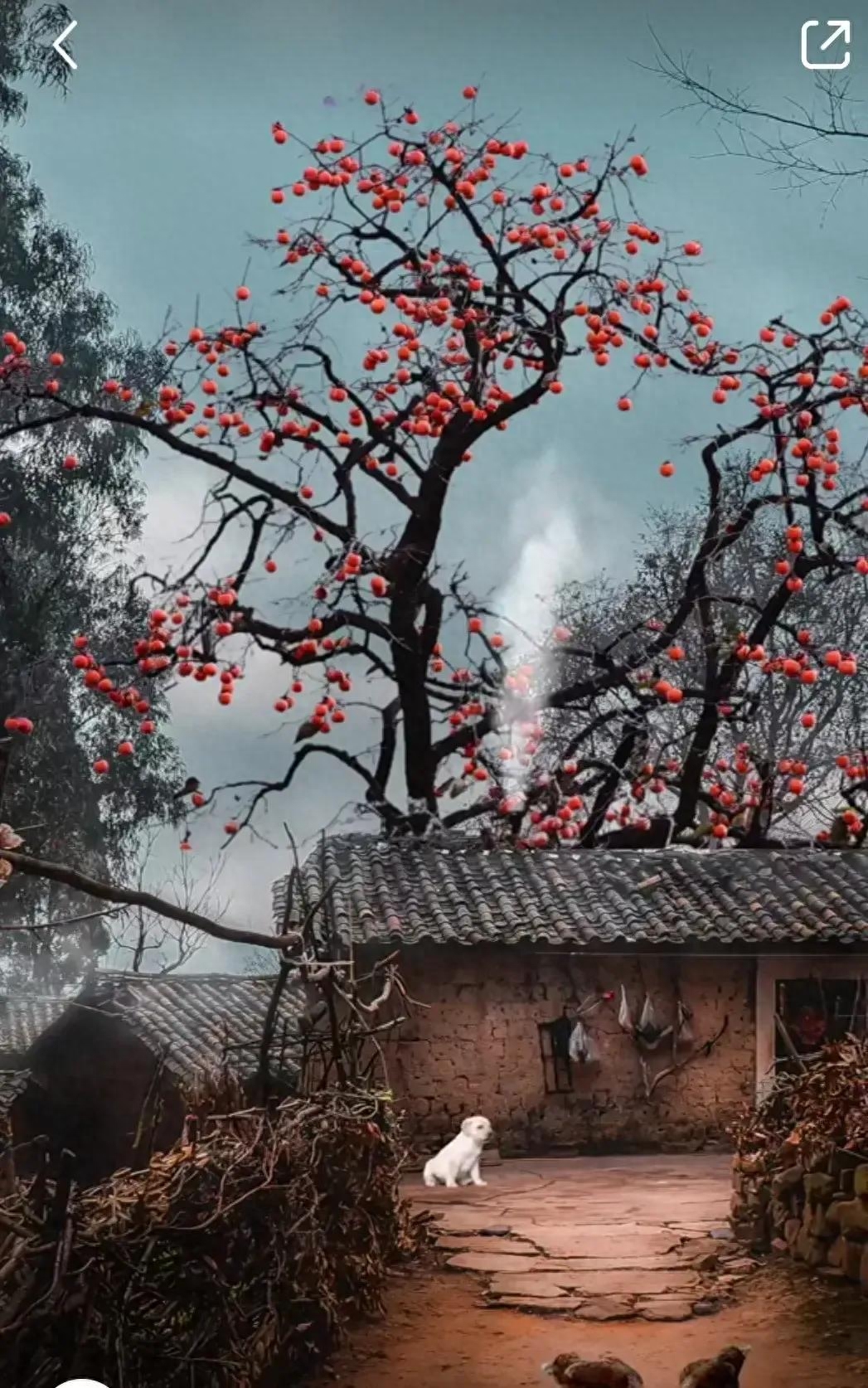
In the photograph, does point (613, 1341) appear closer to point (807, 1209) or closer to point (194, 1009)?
point (807, 1209)

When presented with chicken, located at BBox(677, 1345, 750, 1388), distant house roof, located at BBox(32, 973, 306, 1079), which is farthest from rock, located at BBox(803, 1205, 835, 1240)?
distant house roof, located at BBox(32, 973, 306, 1079)

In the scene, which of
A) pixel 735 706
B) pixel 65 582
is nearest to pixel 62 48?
pixel 65 582

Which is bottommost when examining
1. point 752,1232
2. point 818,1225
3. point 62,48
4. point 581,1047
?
point 752,1232

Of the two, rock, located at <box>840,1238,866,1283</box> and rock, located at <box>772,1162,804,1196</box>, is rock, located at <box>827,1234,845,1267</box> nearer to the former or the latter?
rock, located at <box>840,1238,866,1283</box>

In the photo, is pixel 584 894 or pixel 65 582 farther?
pixel 584 894

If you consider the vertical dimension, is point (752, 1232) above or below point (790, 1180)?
below

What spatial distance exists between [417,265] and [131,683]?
1.96 metres

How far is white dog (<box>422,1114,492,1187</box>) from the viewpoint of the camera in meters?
6.70

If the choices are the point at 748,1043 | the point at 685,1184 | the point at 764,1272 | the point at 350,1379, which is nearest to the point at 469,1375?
the point at 350,1379

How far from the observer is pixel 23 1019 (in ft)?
33.7

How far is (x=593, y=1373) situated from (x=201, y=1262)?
956mm

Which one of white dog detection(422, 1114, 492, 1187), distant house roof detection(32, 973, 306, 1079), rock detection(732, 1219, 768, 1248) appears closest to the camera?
rock detection(732, 1219, 768, 1248)

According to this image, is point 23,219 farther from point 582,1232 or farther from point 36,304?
point 582,1232

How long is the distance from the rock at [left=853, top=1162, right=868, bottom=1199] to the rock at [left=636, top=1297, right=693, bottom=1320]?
53 centimetres
